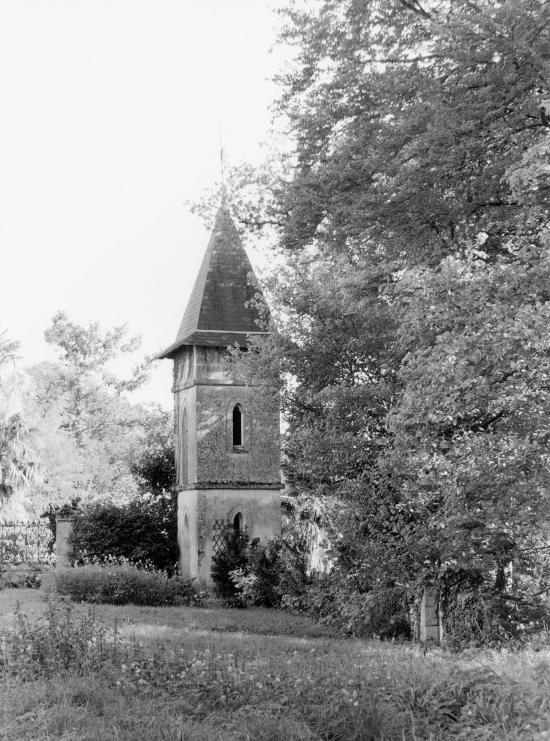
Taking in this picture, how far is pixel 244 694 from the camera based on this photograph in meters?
6.79

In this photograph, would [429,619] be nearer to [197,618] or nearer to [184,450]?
[197,618]

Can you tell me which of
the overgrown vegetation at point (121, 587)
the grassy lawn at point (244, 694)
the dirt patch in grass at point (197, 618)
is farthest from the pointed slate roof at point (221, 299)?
the grassy lawn at point (244, 694)

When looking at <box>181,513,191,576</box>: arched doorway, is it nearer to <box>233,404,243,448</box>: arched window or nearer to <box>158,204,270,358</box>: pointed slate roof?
<box>233,404,243,448</box>: arched window

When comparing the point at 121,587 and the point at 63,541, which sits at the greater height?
the point at 63,541

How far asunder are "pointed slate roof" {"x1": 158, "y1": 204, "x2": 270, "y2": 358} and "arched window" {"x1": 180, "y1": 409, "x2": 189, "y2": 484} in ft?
7.11

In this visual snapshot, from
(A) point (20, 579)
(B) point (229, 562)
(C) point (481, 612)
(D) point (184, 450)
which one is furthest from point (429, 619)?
(D) point (184, 450)

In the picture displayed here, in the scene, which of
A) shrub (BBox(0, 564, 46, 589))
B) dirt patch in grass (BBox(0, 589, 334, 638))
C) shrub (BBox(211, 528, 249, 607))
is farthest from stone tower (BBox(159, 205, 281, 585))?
dirt patch in grass (BBox(0, 589, 334, 638))

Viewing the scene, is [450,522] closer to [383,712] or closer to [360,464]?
[360,464]

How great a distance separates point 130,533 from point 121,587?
207 inches

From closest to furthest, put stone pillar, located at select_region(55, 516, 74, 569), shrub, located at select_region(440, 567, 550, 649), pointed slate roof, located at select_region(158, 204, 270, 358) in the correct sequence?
shrub, located at select_region(440, 567, 550, 649), stone pillar, located at select_region(55, 516, 74, 569), pointed slate roof, located at select_region(158, 204, 270, 358)

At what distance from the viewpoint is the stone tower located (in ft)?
79.0

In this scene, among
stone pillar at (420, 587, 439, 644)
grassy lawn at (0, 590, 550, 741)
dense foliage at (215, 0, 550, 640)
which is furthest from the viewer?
stone pillar at (420, 587, 439, 644)

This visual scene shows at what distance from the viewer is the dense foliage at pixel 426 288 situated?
9820mm

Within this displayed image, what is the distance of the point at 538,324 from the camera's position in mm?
8766
